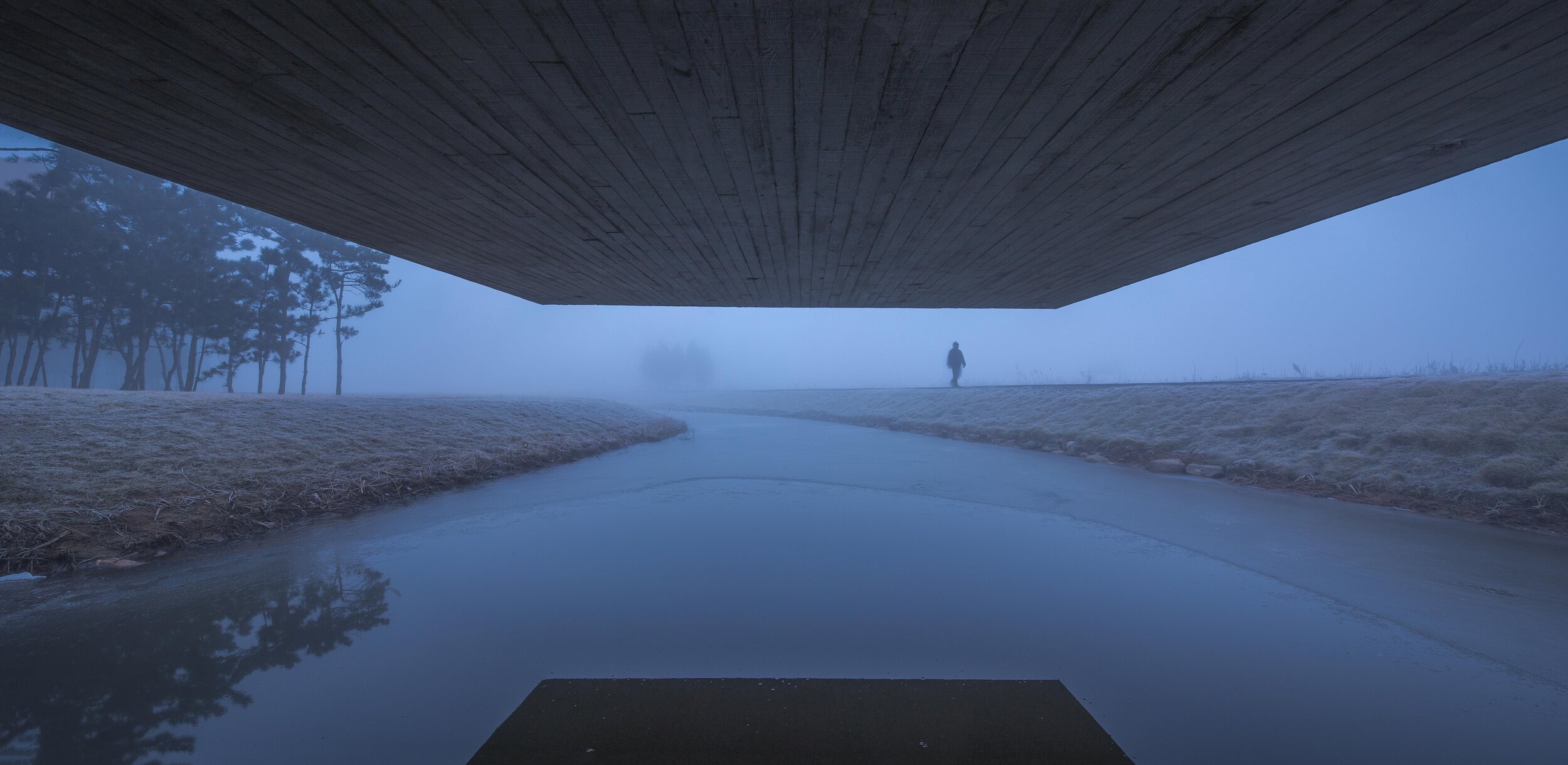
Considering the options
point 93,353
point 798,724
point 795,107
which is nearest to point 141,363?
point 93,353

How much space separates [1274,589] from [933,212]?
3.93 meters

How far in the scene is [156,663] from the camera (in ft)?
9.92

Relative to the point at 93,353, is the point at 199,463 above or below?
below

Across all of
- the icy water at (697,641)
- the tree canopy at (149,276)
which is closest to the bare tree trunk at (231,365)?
the tree canopy at (149,276)

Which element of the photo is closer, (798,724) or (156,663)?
(798,724)

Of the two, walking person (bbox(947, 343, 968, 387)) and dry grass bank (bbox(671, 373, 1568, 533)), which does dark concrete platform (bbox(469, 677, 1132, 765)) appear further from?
walking person (bbox(947, 343, 968, 387))

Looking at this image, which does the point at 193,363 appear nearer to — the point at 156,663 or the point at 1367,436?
the point at 156,663

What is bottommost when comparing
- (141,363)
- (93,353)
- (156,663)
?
(156,663)

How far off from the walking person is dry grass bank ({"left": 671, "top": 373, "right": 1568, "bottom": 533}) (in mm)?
8889

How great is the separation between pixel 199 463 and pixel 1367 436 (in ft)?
53.2

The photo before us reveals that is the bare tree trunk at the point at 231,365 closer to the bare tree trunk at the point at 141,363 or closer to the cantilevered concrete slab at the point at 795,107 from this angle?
the bare tree trunk at the point at 141,363

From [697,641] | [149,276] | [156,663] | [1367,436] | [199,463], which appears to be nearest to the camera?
[156,663]

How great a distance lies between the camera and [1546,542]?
17.2 ft

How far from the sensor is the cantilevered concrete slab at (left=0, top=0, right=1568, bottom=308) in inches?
95.0
